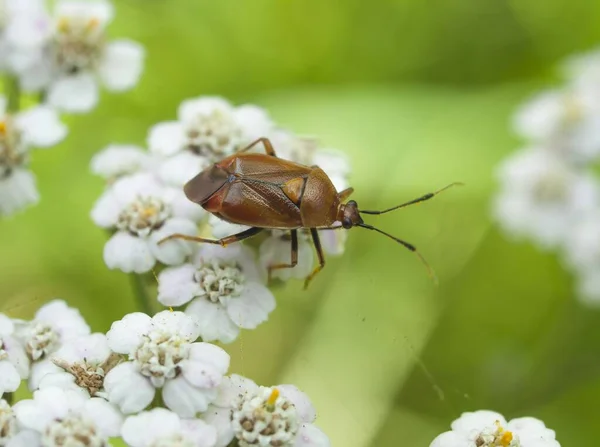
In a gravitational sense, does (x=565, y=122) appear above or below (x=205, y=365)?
above

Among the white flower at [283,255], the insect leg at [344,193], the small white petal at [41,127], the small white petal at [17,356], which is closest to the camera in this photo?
the small white petal at [17,356]

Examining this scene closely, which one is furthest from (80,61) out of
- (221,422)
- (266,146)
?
(221,422)

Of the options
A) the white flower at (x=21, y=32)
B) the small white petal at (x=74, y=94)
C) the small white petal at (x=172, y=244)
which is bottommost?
the small white petal at (x=172, y=244)

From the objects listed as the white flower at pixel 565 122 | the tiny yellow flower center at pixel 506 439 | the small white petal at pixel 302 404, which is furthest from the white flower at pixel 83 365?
the white flower at pixel 565 122

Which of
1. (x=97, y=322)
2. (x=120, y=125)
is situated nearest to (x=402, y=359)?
(x=97, y=322)

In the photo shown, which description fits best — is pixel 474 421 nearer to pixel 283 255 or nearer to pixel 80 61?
pixel 283 255

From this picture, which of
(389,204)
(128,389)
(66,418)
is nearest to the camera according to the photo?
(66,418)

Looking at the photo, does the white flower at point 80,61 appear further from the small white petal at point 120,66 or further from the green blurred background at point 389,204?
the green blurred background at point 389,204

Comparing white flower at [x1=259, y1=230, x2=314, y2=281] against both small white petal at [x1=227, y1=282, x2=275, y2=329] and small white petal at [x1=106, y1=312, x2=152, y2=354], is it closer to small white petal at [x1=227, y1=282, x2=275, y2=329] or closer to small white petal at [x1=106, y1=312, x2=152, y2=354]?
small white petal at [x1=227, y1=282, x2=275, y2=329]
